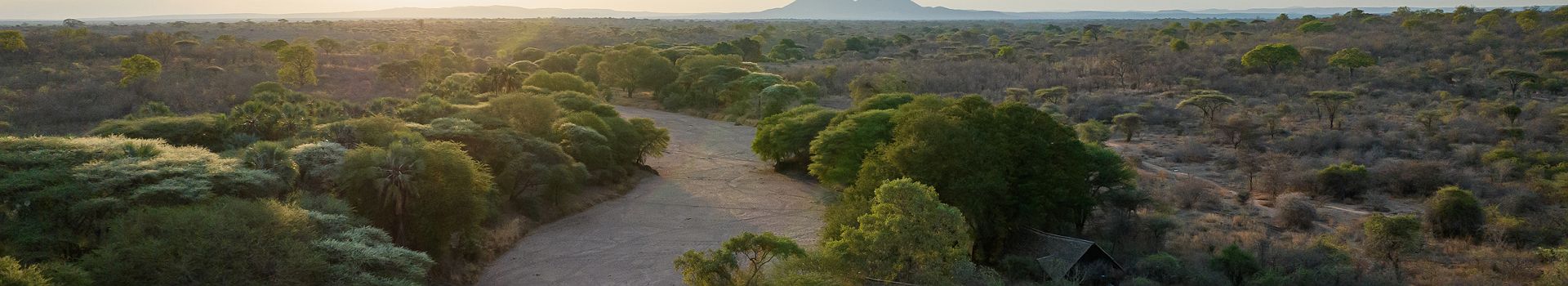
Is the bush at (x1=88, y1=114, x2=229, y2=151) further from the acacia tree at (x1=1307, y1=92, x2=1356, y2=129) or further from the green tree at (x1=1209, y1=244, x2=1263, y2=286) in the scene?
the acacia tree at (x1=1307, y1=92, x2=1356, y2=129)

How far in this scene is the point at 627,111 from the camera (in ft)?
190

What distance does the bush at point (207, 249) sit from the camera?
41.3ft

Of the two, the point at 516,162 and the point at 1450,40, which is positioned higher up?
the point at 1450,40

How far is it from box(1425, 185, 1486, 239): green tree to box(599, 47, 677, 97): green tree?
5003 centimetres

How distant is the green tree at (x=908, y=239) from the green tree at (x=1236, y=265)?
6.60 metres

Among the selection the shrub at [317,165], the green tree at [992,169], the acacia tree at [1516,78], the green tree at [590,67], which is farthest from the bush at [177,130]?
the acacia tree at [1516,78]

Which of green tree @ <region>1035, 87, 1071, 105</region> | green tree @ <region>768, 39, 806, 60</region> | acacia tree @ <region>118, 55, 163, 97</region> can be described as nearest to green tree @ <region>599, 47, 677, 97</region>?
green tree @ <region>1035, 87, 1071, 105</region>

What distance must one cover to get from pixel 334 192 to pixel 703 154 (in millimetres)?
22863

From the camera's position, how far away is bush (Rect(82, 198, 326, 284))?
12.6m

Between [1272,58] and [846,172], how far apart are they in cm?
5040

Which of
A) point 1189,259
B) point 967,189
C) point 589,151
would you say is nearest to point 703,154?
point 589,151

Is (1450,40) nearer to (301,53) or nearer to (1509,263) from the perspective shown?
(1509,263)

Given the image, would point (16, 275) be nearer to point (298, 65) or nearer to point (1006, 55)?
point (298, 65)

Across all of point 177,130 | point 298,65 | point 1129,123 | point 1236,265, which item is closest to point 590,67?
point 298,65
